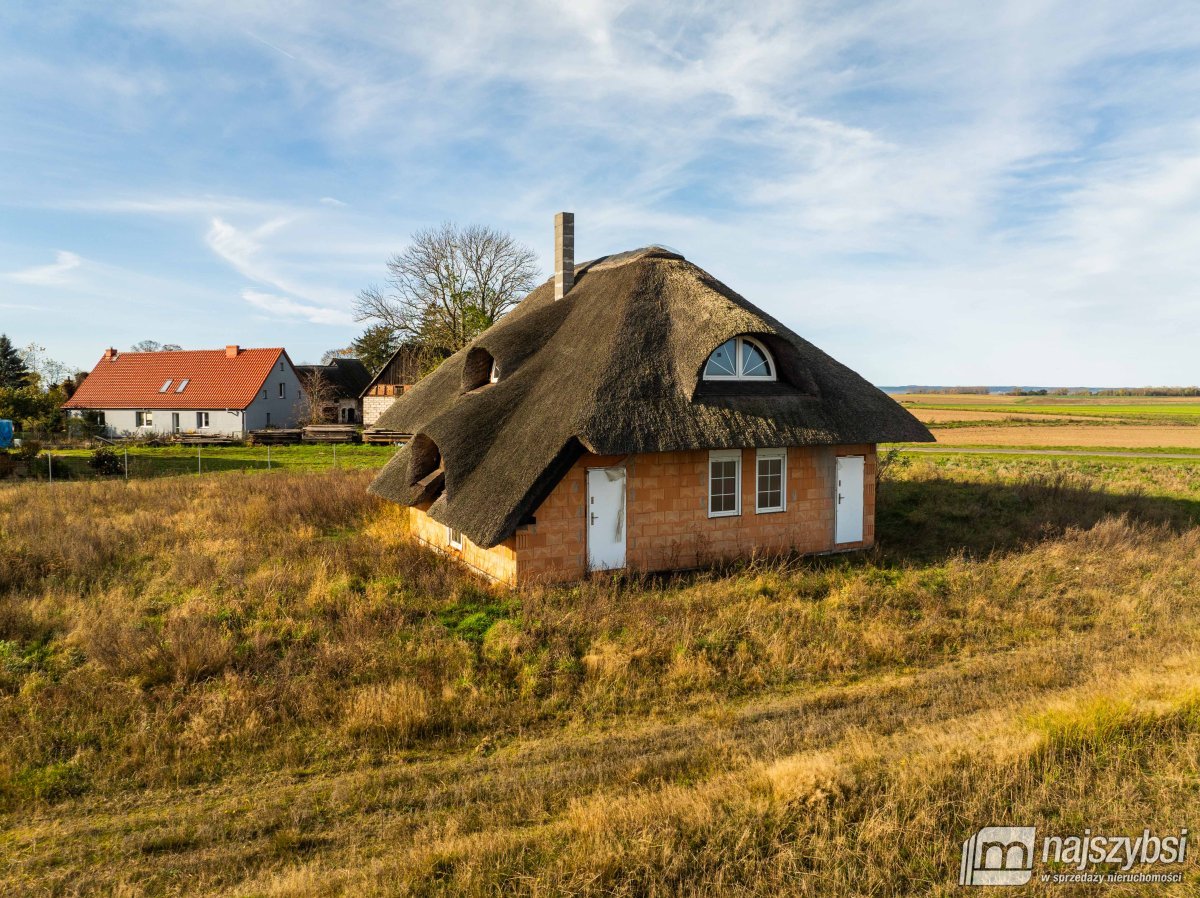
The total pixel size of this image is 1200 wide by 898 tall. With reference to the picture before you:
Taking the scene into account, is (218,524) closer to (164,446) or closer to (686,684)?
(686,684)

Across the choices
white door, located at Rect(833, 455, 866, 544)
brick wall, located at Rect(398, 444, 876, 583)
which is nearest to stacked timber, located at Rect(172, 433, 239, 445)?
brick wall, located at Rect(398, 444, 876, 583)

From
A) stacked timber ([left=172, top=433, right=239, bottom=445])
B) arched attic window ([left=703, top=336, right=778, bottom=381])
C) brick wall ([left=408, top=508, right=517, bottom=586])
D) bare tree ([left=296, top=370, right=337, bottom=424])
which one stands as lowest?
brick wall ([left=408, top=508, right=517, bottom=586])

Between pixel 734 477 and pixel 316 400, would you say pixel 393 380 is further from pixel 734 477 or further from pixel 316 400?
pixel 734 477

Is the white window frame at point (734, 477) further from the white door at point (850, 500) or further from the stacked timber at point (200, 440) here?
the stacked timber at point (200, 440)

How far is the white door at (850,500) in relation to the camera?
14000 mm

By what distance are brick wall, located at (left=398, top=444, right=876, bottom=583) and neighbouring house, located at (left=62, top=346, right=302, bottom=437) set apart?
1239 inches

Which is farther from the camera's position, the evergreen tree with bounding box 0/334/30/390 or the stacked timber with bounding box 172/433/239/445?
the evergreen tree with bounding box 0/334/30/390

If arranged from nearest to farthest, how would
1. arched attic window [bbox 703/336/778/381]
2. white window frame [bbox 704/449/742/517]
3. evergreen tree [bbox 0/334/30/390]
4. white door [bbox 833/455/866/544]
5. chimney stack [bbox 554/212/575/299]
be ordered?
1. white window frame [bbox 704/449/742/517]
2. arched attic window [bbox 703/336/778/381]
3. white door [bbox 833/455/866/544]
4. chimney stack [bbox 554/212/575/299]
5. evergreen tree [bbox 0/334/30/390]

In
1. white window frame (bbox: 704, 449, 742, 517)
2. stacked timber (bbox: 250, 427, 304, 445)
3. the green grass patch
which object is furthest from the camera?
stacked timber (bbox: 250, 427, 304, 445)

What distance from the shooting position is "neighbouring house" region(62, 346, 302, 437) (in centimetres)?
4041

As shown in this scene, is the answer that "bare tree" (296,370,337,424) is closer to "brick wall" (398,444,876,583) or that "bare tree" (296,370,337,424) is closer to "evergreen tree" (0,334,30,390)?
"evergreen tree" (0,334,30,390)

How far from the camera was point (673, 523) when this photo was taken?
1223 centimetres

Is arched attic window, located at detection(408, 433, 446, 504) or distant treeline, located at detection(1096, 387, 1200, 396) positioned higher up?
distant treeline, located at detection(1096, 387, 1200, 396)

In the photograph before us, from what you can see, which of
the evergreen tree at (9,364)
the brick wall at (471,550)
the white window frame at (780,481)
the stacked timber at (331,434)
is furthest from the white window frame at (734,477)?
the evergreen tree at (9,364)
